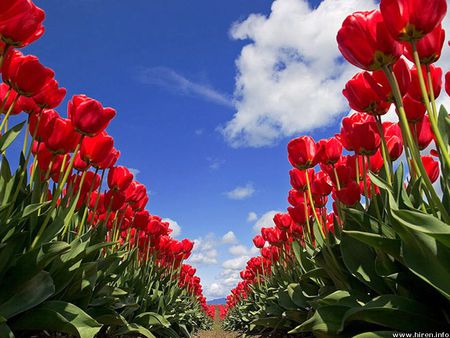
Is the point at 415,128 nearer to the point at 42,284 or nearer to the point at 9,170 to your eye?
the point at 42,284

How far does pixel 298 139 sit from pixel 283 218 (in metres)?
2.26

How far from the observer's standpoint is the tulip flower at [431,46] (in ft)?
6.79

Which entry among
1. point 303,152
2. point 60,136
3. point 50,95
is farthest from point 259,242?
point 50,95

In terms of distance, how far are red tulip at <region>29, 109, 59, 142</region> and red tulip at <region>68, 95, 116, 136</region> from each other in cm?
19

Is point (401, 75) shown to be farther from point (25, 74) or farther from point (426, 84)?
point (25, 74)

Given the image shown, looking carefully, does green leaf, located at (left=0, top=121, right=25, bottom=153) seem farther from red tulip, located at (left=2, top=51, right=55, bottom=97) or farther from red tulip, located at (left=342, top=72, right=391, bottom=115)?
red tulip, located at (left=342, top=72, right=391, bottom=115)

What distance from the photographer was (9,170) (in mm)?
2770

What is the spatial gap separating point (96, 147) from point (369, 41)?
2172mm

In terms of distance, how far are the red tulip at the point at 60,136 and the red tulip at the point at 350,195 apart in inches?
83.0

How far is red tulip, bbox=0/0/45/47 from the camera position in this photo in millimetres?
2162

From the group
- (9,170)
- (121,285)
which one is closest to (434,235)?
(9,170)

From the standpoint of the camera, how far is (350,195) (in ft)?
10.0

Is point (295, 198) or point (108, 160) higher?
point (295, 198)

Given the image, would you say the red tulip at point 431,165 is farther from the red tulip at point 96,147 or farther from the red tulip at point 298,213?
the red tulip at point 96,147
